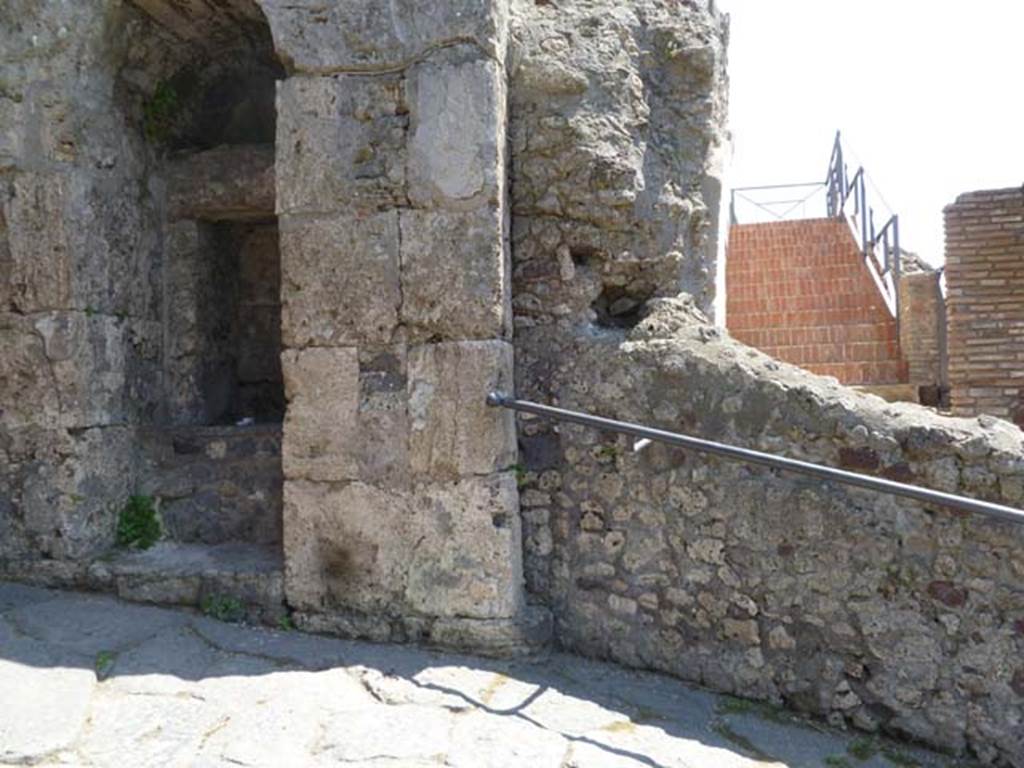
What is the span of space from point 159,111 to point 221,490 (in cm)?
198

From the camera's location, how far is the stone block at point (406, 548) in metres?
3.33

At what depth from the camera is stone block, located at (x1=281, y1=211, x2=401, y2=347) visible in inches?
134

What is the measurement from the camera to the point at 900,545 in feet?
9.66

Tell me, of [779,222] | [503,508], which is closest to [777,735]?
[503,508]

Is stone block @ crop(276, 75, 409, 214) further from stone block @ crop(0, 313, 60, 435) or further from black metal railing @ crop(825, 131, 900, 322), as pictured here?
black metal railing @ crop(825, 131, 900, 322)

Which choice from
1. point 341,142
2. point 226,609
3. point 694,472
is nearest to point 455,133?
point 341,142

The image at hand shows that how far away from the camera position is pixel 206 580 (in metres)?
3.63

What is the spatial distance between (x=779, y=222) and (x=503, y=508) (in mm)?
8488

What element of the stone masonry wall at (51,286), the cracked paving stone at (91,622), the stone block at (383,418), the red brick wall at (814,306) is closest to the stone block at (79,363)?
the stone masonry wall at (51,286)

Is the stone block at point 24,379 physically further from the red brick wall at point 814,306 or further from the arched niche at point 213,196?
the red brick wall at point 814,306

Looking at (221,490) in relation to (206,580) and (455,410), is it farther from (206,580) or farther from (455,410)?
(455,410)

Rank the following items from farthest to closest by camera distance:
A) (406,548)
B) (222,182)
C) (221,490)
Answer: (222,182) < (221,490) < (406,548)

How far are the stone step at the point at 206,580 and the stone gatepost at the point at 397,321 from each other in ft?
0.46

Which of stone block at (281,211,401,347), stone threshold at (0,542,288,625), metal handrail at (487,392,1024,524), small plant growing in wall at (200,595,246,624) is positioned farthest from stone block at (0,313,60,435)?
metal handrail at (487,392,1024,524)
